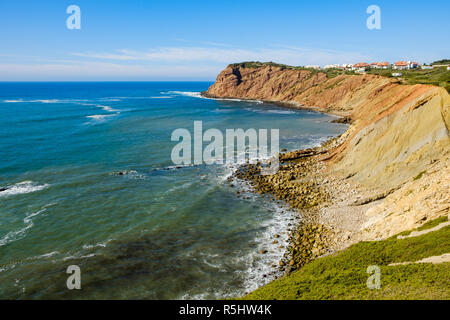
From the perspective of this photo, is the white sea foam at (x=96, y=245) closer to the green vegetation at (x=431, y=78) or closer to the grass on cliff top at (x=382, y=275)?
the grass on cliff top at (x=382, y=275)

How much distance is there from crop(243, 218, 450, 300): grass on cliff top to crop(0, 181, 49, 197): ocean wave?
32.3 meters

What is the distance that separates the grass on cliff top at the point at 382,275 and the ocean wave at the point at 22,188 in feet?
106

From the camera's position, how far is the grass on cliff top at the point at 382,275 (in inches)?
537

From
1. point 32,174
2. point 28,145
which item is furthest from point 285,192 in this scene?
point 28,145

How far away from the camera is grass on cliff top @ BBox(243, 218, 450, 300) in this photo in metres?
13.6

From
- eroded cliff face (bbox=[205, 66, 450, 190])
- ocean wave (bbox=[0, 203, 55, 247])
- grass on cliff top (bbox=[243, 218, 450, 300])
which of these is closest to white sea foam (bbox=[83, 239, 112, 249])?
ocean wave (bbox=[0, 203, 55, 247])

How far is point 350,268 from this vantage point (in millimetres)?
17203

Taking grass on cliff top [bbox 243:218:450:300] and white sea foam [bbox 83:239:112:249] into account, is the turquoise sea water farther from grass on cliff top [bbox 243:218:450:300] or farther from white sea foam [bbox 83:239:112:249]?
grass on cliff top [bbox 243:218:450:300]

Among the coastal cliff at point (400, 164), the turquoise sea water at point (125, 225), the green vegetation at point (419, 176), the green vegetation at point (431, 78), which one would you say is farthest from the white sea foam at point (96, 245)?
the green vegetation at point (431, 78)

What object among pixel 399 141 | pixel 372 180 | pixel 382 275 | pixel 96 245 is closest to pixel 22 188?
pixel 96 245

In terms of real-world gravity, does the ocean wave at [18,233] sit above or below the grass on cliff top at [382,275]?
below

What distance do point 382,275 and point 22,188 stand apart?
40.2 meters

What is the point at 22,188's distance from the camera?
36.0 metres

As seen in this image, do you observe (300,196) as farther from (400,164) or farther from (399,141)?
(399,141)
